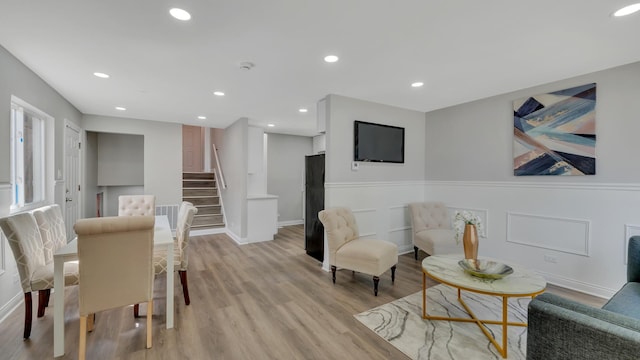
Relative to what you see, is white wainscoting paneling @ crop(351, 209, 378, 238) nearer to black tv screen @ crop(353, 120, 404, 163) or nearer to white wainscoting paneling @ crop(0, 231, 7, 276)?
black tv screen @ crop(353, 120, 404, 163)

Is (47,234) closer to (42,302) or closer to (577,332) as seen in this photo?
(42,302)

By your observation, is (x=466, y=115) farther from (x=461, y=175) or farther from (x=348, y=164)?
(x=348, y=164)

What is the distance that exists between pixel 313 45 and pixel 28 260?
111 inches

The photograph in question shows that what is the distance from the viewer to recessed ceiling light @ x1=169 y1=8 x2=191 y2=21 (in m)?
1.80

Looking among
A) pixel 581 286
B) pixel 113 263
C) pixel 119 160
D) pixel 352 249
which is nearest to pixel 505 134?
pixel 581 286

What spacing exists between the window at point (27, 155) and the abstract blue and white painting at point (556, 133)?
5710 mm

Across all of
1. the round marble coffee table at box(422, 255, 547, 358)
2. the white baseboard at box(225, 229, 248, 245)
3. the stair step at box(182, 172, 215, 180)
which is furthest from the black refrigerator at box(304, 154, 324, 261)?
the stair step at box(182, 172, 215, 180)

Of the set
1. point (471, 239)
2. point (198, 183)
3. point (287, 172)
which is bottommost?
point (471, 239)

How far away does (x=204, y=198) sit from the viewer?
6598 millimetres

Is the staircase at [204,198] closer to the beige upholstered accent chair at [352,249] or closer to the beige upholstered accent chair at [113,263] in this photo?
the beige upholstered accent chair at [352,249]

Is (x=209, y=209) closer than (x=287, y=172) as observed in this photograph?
Yes

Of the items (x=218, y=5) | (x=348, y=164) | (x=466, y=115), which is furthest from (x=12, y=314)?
(x=466, y=115)

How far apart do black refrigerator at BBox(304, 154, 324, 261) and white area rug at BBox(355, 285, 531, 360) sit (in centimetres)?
163

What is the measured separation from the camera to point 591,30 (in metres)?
2.05
